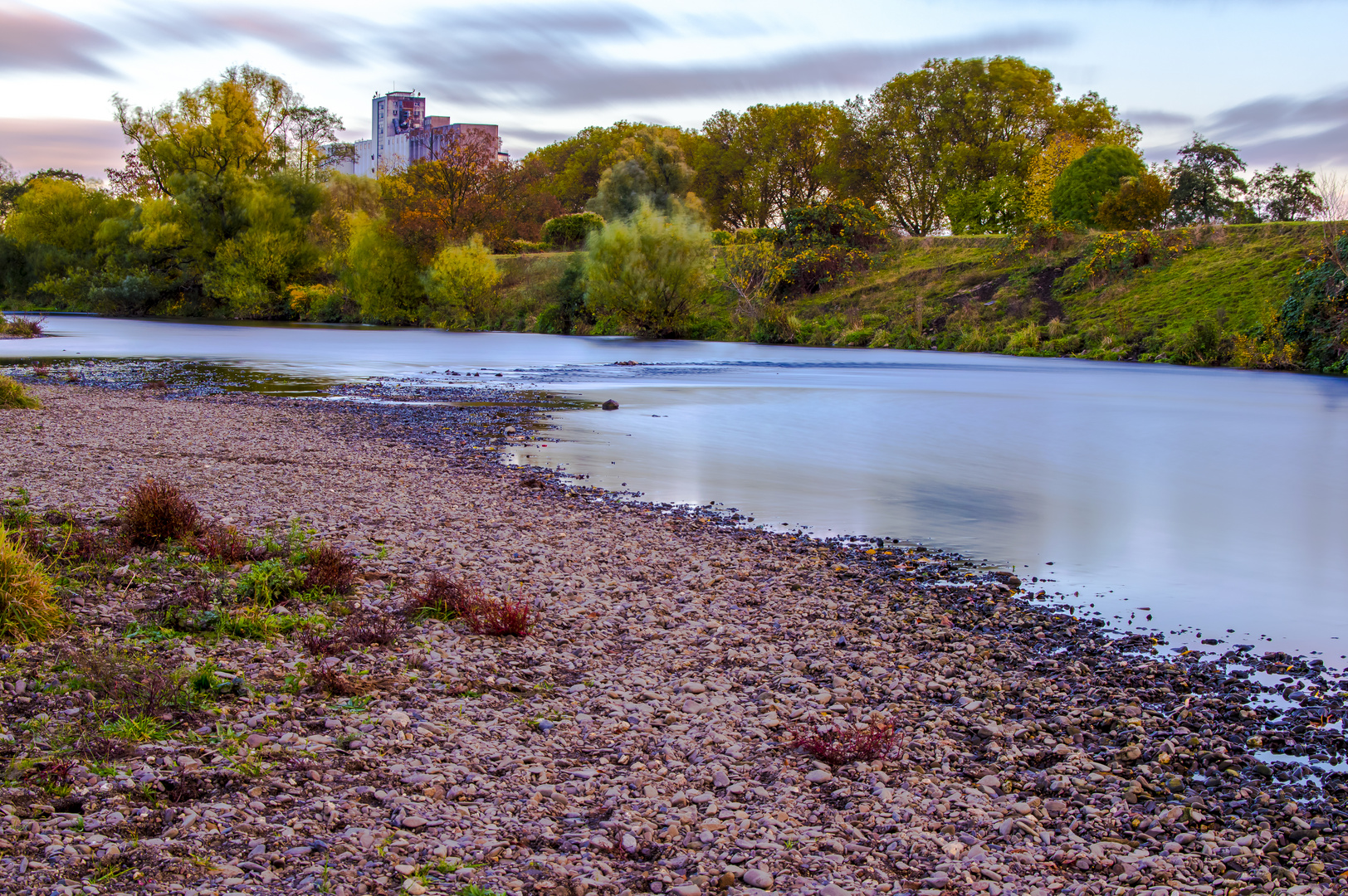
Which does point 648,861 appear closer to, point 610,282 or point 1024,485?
point 1024,485

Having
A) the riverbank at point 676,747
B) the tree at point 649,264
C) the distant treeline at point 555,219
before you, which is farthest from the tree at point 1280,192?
the riverbank at point 676,747

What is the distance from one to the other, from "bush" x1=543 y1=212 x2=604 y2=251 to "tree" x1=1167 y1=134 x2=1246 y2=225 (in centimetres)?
4078

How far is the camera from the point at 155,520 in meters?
8.20

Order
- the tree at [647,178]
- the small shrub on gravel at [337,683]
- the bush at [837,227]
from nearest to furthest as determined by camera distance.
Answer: the small shrub on gravel at [337,683] < the bush at [837,227] < the tree at [647,178]

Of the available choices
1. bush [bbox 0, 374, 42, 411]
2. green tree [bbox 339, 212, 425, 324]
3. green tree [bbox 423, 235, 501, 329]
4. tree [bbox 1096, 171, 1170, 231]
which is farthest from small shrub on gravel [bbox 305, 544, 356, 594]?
green tree [bbox 339, 212, 425, 324]

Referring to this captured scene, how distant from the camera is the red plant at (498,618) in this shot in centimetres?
672

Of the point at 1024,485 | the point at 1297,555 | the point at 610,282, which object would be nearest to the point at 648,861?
the point at 1297,555

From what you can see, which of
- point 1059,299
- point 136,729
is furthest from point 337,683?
point 1059,299

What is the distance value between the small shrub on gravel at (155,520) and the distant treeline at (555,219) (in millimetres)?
43879

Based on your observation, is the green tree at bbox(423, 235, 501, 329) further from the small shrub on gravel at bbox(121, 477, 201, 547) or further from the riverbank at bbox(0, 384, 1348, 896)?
the small shrub on gravel at bbox(121, 477, 201, 547)

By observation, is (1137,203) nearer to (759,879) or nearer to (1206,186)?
(1206,186)

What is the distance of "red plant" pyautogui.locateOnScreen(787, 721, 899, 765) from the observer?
511cm

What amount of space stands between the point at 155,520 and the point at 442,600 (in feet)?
9.87

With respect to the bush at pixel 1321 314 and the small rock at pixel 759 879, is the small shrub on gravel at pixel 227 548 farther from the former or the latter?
the bush at pixel 1321 314
